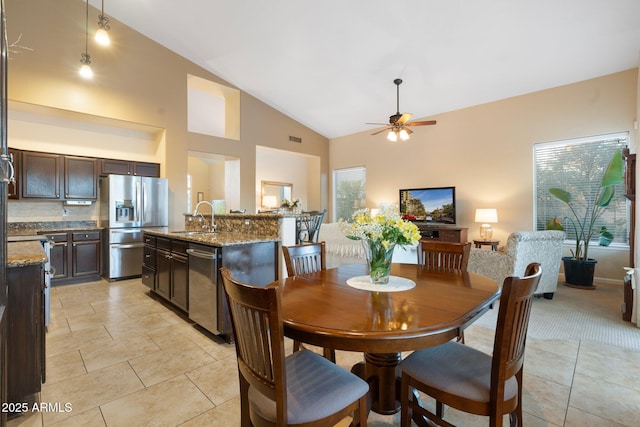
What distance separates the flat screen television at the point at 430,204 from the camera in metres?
6.15

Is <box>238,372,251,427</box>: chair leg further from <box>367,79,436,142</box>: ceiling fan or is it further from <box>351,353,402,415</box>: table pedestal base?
<box>367,79,436,142</box>: ceiling fan

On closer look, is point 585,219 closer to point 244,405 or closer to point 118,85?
point 244,405

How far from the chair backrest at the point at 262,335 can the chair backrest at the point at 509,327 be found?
32.4 inches

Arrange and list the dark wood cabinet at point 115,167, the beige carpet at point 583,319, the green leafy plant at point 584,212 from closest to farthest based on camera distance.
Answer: the beige carpet at point 583,319
the green leafy plant at point 584,212
the dark wood cabinet at point 115,167

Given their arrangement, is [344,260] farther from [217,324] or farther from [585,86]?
[585,86]

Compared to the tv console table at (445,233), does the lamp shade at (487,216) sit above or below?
above

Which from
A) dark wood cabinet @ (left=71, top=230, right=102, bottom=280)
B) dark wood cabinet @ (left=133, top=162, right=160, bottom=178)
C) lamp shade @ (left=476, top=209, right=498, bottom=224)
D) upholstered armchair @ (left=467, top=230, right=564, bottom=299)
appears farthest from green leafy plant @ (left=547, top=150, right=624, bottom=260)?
dark wood cabinet @ (left=71, top=230, right=102, bottom=280)

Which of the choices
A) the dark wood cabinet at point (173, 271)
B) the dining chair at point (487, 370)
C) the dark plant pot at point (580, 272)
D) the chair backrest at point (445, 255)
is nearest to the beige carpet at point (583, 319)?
the dark plant pot at point (580, 272)

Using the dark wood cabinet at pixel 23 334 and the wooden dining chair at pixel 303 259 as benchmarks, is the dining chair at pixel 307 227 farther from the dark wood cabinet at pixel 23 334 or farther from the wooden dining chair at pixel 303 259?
the dark wood cabinet at pixel 23 334

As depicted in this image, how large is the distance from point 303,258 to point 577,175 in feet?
17.6

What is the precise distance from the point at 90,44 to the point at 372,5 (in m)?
4.60

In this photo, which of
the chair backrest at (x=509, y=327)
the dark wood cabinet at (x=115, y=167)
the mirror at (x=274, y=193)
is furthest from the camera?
the mirror at (x=274, y=193)

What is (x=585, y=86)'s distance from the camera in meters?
4.82

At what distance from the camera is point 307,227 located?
401cm
